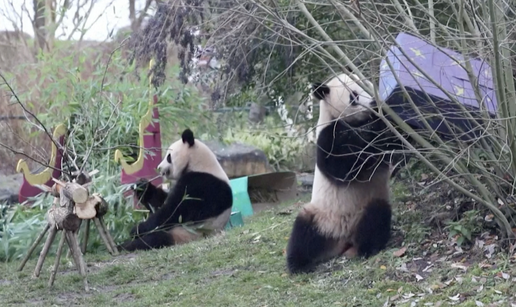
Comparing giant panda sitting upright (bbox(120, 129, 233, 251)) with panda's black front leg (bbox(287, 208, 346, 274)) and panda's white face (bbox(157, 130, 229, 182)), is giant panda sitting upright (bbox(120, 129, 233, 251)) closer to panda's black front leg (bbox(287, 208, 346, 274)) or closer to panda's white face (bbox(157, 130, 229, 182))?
panda's white face (bbox(157, 130, 229, 182))

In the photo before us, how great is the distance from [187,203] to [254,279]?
258 cm

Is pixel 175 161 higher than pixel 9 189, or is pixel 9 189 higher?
pixel 175 161

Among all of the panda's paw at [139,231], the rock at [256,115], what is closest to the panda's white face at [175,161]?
the panda's paw at [139,231]

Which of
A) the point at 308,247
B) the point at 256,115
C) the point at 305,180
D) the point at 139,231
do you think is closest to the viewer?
the point at 308,247

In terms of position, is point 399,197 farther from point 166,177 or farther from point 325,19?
point 166,177

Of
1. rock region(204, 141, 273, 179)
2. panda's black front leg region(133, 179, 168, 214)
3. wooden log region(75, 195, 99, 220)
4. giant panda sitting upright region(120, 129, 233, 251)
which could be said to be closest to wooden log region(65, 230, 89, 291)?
wooden log region(75, 195, 99, 220)

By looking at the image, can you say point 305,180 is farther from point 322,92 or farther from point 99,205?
point 322,92

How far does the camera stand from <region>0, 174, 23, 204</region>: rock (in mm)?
10328

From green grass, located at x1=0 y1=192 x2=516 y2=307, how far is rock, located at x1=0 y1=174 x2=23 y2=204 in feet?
9.58

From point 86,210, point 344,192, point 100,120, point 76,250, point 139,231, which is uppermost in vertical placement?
point 100,120

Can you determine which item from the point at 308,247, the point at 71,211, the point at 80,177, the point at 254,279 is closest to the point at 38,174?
the point at 80,177

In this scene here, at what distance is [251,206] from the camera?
33.4 ft

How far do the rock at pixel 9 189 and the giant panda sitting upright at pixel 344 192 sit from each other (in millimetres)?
5868

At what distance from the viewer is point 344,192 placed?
578 centimetres
